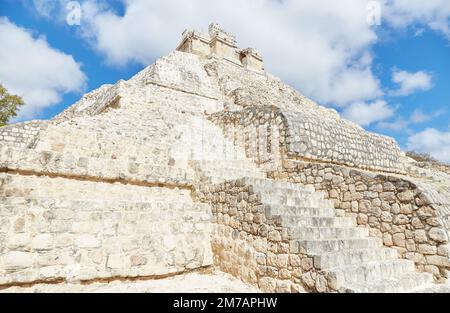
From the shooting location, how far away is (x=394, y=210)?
4.80m

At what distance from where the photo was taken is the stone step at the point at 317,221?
4270 mm

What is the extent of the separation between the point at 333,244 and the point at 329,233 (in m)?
0.40

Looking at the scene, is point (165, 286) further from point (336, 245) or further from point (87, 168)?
point (336, 245)

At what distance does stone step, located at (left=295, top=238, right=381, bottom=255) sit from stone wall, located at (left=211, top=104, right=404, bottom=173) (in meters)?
2.51

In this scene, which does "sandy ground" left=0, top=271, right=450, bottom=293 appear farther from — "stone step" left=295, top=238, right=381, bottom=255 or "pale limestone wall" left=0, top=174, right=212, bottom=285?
"stone step" left=295, top=238, right=381, bottom=255

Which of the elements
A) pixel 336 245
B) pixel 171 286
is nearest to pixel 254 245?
pixel 336 245

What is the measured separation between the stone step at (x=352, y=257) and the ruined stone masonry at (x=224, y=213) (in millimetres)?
17

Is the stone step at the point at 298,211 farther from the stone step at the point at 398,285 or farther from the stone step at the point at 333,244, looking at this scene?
the stone step at the point at 398,285

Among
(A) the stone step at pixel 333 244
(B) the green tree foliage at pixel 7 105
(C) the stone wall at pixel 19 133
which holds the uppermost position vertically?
(B) the green tree foliage at pixel 7 105

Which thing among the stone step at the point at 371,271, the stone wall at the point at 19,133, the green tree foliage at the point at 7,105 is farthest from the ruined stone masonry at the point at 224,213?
the green tree foliage at the point at 7,105

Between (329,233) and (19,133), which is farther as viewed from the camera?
(19,133)
